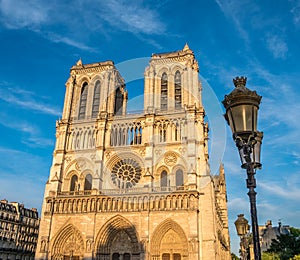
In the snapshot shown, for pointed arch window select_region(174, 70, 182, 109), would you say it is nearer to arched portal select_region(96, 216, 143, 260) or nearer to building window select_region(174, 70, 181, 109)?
building window select_region(174, 70, 181, 109)

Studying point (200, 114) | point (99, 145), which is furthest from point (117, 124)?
point (200, 114)

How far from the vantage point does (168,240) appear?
2888 cm

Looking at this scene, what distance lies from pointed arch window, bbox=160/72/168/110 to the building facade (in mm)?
25461

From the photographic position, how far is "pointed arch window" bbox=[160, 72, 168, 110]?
3525cm

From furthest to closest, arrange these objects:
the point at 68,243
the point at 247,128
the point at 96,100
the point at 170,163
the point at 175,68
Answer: the point at 96,100 < the point at 175,68 < the point at 170,163 < the point at 68,243 < the point at 247,128

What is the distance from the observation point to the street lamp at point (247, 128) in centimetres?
497

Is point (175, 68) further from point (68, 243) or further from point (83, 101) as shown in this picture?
point (68, 243)

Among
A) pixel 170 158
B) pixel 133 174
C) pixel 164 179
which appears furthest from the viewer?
pixel 133 174

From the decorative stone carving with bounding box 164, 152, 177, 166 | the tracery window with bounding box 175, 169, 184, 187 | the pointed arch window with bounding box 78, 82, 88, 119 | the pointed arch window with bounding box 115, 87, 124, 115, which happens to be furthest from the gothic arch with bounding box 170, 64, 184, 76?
the tracery window with bounding box 175, 169, 184, 187

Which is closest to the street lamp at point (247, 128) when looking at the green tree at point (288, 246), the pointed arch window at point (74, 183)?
the pointed arch window at point (74, 183)

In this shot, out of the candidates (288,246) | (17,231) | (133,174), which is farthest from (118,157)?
(17,231)

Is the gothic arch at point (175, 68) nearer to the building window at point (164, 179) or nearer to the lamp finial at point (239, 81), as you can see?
the building window at point (164, 179)

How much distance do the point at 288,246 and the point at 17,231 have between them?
3364 centimetres

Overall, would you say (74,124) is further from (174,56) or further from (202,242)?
(202,242)
